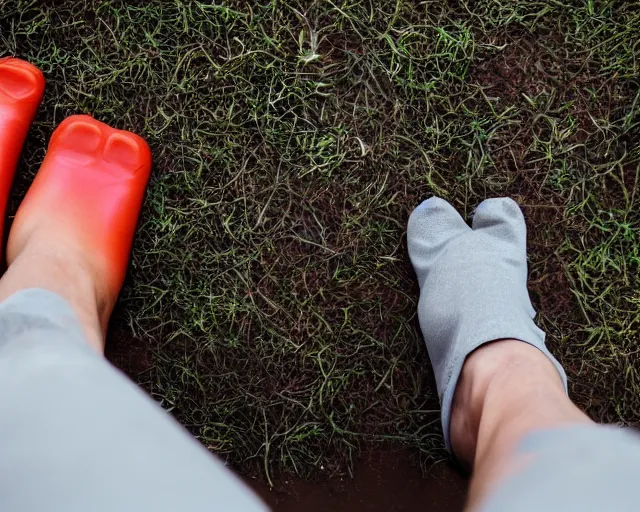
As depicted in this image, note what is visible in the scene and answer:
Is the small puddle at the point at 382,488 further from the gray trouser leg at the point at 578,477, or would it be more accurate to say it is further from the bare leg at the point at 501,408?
the gray trouser leg at the point at 578,477

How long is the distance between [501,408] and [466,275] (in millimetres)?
323

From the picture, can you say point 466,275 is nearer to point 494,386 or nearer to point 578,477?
point 494,386

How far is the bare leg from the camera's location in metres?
0.76

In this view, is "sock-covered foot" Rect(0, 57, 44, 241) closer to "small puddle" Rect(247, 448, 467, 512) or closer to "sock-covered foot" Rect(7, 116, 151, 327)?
"sock-covered foot" Rect(7, 116, 151, 327)

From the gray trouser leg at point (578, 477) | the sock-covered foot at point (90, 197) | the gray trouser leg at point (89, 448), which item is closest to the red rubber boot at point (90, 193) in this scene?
the sock-covered foot at point (90, 197)

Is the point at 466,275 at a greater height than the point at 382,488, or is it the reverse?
the point at 466,275

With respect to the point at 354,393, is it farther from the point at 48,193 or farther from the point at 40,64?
the point at 40,64

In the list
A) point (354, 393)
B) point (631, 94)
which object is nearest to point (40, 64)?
point (354, 393)

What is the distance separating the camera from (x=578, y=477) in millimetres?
575

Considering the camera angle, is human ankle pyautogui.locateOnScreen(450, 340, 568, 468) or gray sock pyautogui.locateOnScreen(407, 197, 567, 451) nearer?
human ankle pyautogui.locateOnScreen(450, 340, 568, 468)

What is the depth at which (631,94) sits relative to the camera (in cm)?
119

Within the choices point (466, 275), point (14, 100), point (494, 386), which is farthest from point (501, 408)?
point (14, 100)

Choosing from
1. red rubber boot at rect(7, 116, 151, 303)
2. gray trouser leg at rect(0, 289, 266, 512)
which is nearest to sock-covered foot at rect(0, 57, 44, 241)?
red rubber boot at rect(7, 116, 151, 303)

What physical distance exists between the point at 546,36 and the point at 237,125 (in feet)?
2.19
